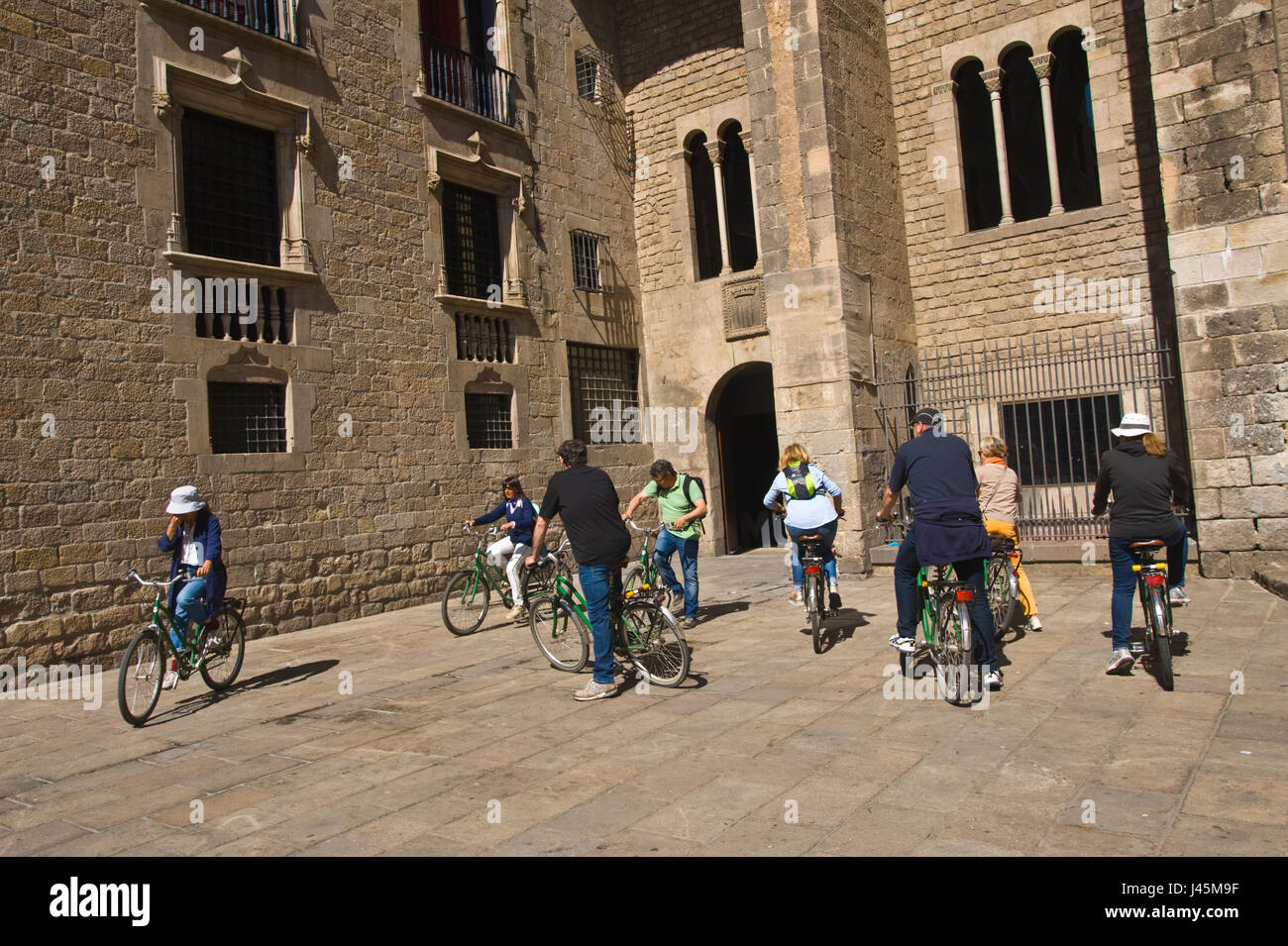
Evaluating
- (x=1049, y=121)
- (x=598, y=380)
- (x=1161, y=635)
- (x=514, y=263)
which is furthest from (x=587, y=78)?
(x=1161, y=635)

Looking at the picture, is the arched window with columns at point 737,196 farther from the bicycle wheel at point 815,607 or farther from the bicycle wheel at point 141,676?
the bicycle wheel at point 141,676

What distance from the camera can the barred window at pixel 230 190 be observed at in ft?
34.0

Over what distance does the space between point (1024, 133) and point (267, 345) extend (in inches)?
461

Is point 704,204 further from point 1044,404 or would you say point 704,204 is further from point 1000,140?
point 1044,404

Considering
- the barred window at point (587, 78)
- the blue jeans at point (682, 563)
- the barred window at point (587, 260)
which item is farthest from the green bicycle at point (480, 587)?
the barred window at point (587, 78)

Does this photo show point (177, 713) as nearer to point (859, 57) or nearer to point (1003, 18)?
point (859, 57)

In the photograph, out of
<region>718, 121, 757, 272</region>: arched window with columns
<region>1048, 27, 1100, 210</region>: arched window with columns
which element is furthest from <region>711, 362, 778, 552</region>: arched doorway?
<region>1048, 27, 1100, 210</region>: arched window with columns

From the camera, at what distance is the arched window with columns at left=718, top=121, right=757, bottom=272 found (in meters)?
16.7

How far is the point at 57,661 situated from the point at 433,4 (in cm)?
1024

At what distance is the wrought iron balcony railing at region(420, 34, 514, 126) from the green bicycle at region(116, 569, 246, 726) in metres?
8.58

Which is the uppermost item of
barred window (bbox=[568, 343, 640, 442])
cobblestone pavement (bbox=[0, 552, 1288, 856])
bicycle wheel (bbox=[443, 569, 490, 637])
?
barred window (bbox=[568, 343, 640, 442])

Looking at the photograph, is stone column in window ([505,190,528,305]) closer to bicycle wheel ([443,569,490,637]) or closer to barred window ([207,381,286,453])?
barred window ([207,381,286,453])

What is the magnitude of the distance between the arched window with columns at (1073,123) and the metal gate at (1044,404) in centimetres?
225
